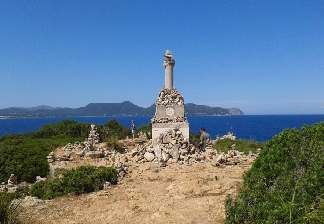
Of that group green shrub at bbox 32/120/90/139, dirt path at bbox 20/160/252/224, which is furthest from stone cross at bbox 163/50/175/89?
green shrub at bbox 32/120/90/139

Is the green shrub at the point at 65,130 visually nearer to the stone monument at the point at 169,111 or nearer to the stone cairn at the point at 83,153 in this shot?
the stone cairn at the point at 83,153

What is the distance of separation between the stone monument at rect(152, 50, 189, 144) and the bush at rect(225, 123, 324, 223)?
46.1ft

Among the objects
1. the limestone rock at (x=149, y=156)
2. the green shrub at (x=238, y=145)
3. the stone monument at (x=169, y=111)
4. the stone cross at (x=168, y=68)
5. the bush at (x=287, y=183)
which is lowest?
the green shrub at (x=238, y=145)

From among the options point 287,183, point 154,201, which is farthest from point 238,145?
point 287,183

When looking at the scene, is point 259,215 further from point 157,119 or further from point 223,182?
point 157,119

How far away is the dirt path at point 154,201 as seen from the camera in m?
12.2

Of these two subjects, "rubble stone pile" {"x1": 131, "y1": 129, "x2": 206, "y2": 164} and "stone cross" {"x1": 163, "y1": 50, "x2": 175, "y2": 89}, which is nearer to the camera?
"rubble stone pile" {"x1": 131, "y1": 129, "x2": 206, "y2": 164}

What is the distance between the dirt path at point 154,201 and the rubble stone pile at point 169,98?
6087mm

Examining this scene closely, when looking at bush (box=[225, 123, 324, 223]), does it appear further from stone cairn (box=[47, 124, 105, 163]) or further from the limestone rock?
stone cairn (box=[47, 124, 105, 163])

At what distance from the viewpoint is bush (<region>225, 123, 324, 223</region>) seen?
24.1 feet

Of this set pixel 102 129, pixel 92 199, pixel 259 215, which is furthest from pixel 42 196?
pixel 102 129

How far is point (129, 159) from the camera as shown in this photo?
2236 centimetres

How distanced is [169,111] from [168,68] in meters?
2.31

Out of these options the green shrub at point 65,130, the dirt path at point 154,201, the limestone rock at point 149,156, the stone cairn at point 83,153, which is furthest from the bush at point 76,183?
the green shrub at point 65,130
